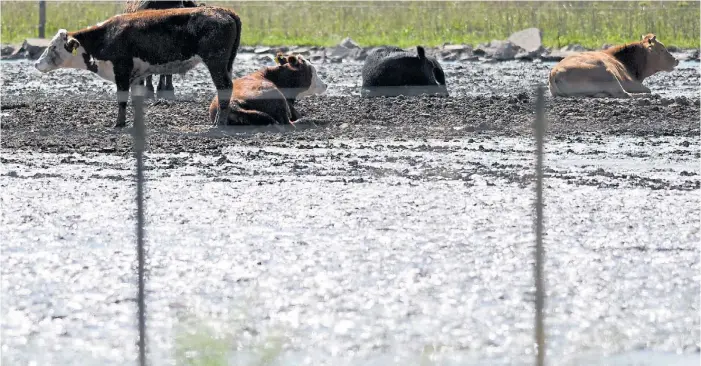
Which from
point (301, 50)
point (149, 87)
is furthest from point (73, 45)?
point (301, 50)

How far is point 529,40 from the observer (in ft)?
93.0

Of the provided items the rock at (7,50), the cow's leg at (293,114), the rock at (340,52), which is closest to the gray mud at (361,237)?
the cow's leg at (293,114)

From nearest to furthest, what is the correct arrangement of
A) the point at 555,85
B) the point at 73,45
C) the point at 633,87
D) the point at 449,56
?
the point at 73,45, the point at 555,85, the point at 633,87, the point at 449,56

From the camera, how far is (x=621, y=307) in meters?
6.54

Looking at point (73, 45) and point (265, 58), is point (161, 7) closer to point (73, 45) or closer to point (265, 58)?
point (73, 45)

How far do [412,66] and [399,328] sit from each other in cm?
1187

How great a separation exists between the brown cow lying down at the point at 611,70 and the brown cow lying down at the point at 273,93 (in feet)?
9.25

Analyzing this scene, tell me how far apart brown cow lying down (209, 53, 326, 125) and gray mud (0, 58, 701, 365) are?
18 cm

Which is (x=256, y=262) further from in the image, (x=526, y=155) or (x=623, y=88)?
(x=623, y=88)

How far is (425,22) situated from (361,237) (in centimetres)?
2815

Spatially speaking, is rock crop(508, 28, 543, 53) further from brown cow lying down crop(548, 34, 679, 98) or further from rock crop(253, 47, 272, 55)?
brown cow lying down crop(548, 34, 679, 98)

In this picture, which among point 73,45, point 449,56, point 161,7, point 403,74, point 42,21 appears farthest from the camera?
point 42,21

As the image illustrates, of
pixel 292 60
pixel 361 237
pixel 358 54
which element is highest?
pixel 361 237

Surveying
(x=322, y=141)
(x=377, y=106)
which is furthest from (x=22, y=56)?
(x=322, y=141)
